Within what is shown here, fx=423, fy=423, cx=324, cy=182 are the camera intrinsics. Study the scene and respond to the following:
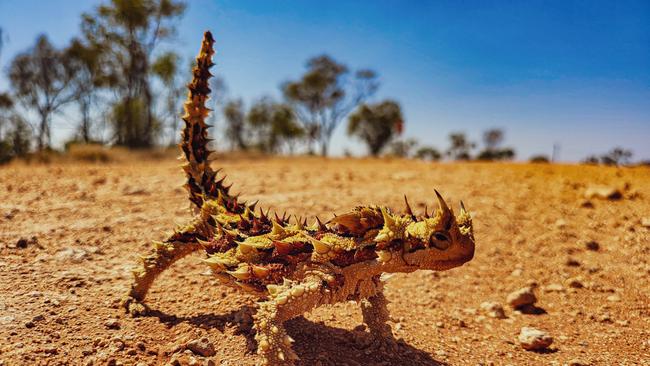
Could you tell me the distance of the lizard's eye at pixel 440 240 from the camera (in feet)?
8.57

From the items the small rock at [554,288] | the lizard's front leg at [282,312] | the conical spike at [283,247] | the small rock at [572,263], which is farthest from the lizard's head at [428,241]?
the small rock at [572,263]

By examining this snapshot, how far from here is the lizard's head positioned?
2.61 meters

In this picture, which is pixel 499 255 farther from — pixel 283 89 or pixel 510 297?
pixel 283 89

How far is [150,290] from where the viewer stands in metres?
4.32

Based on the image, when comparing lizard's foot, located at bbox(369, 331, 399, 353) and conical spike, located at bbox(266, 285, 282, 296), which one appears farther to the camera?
lizard's foot, located at bbox(369, 331, 399, 353)

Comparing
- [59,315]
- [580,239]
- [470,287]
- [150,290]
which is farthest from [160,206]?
[580,239]

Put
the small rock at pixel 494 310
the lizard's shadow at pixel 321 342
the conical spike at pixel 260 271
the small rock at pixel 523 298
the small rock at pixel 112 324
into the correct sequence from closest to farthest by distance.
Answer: the conical spike at pixel 260 271, the lizard's shadow at pixel 321 342, the small rock at pixel 112 324, the small rock at pixel 494 310, the small rock at pixel 523 298

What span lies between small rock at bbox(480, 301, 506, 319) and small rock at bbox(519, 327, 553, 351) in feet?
2.11

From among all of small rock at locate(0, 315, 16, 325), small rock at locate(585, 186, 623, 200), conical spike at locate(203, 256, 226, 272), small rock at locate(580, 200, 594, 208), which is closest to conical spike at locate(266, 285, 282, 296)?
conical spike at locate(203, 256, 226, 272)

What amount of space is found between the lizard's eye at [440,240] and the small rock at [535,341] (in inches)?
77.4

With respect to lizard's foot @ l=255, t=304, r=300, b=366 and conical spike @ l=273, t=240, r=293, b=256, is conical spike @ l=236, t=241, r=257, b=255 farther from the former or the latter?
lizard's foot @ l=255, t=304, r=300, b=366

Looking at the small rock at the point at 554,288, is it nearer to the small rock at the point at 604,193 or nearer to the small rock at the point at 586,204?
the small rock at the point at 586,204

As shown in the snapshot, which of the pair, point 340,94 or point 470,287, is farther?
point 340,94

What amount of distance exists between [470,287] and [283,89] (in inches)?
1914
